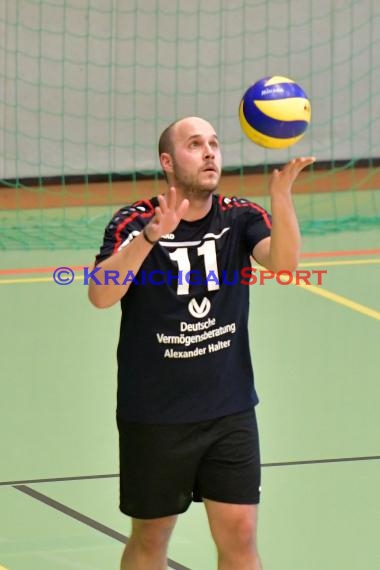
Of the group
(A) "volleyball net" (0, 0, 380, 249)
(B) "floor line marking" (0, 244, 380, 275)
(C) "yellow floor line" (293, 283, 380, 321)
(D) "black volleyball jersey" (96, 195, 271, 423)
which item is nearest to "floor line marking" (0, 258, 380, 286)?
(B) "floor line marking" (0, 244, 380, 275)

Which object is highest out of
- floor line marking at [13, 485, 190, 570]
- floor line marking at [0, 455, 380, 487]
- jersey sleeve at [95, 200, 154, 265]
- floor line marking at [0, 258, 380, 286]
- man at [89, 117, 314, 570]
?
floor line marking at [0, 258, 380, 286]

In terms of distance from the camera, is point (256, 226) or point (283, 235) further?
point (256, 226)

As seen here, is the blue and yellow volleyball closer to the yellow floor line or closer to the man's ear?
the man's ear

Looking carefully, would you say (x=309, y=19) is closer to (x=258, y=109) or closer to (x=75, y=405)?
(x=75, y=405)

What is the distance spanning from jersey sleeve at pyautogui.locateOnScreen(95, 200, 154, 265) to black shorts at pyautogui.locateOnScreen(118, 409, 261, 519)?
0.59 meters

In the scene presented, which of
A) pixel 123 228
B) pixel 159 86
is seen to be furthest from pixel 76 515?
pixel 159 86

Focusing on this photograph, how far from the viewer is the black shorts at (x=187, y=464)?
401 centimetres

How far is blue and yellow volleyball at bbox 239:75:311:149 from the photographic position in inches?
164

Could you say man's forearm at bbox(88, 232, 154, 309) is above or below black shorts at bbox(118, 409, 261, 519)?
above

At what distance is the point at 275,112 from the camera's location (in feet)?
13.7

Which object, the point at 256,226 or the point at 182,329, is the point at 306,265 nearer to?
the point at 256,226

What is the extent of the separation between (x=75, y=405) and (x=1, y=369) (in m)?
0.92

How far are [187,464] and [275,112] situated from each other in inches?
48.9

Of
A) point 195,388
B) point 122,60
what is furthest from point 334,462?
point 122,60
